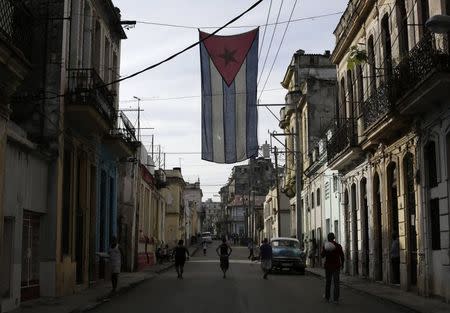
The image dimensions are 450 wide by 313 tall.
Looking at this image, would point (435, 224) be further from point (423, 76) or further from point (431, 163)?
point (423, 76)

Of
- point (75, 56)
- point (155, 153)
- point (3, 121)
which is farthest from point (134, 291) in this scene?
point (155, 153)

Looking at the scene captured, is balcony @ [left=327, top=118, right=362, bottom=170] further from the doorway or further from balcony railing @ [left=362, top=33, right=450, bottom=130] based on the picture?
the doorway

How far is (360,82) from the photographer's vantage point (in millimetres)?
25672

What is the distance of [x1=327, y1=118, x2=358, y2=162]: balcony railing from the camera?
25411mm

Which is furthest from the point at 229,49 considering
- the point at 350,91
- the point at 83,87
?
the point at 350,91

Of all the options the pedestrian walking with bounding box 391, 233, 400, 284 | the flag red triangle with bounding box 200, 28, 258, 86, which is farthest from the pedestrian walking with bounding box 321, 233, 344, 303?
the pedestrian walking with bounding box 391, 233, 400, 284

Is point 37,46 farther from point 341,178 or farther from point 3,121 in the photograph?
point 341,178

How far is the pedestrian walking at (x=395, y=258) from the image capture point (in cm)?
2081

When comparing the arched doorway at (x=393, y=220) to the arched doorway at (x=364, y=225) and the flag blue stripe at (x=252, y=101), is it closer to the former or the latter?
the arched doorway at (x=364, y=225)

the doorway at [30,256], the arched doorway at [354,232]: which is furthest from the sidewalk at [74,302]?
the arched doorway at [354,232]

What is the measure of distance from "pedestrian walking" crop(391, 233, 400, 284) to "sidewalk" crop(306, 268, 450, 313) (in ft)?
1.52

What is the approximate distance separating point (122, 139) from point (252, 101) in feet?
30.3

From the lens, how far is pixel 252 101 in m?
16.3

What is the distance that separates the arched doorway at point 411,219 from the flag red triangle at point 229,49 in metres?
6.75
